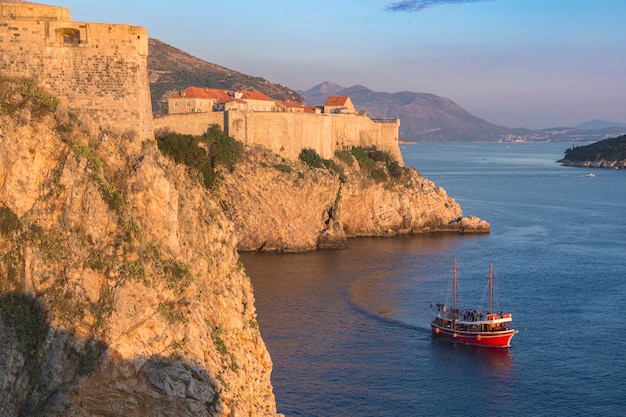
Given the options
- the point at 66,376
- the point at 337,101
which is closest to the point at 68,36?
the point at 66,376

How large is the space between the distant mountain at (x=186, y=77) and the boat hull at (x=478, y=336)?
62.0 m

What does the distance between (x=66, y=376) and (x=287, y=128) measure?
35920 millimetres

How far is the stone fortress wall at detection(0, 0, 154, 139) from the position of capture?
66.3ft

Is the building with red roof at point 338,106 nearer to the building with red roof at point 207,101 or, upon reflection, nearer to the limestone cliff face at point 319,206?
the building with red roof at point 207,101

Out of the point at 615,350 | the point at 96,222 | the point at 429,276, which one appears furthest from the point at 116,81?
the point at 429,276

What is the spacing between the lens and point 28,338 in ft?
54.2

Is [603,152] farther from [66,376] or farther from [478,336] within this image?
[66,376]

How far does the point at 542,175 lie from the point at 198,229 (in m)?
101

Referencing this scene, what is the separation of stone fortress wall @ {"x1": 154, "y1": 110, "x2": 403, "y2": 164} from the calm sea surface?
25.5 feet

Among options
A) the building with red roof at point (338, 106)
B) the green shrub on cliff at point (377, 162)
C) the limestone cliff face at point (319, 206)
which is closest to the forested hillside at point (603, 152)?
the building with red roof at point (338, 106)

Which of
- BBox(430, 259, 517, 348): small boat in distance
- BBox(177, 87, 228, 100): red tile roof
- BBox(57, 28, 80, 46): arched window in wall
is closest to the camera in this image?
BBox(57, 28, 80, 46): arched window in wall

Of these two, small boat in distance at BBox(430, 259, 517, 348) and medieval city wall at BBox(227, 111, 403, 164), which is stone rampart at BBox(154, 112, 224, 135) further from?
small boat in distance at BBox(430, 259, 517, 348)

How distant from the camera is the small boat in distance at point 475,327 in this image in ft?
106

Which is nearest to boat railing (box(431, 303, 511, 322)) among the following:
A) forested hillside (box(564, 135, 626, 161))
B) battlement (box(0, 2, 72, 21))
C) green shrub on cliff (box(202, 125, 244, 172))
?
green shrub on cliff (box(202, 125, 244, 172))
